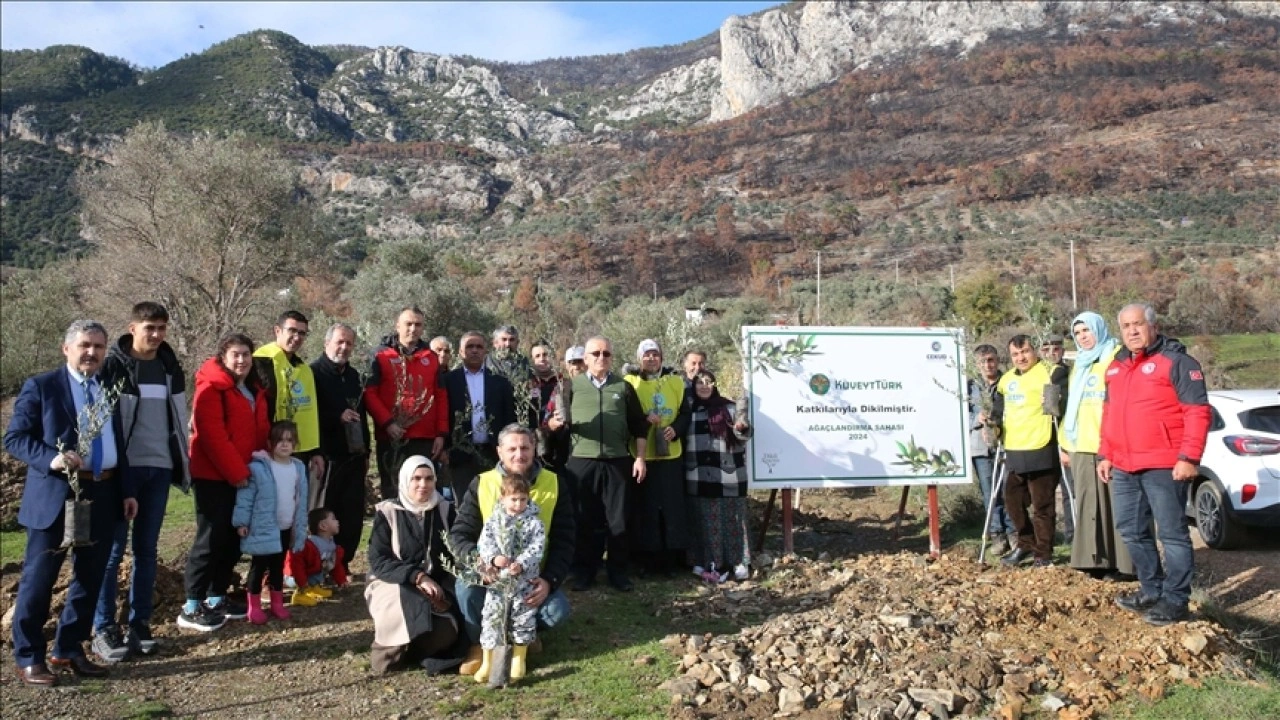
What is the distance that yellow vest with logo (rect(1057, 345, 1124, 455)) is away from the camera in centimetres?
611

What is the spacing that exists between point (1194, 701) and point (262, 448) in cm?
526

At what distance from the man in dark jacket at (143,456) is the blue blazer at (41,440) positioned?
0.98 ft


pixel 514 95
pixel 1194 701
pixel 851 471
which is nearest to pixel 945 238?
pixel 851 471

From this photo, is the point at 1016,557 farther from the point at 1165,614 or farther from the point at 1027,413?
the point at 1165,614

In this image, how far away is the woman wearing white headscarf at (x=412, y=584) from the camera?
473cm

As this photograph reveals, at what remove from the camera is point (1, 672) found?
4.91 m

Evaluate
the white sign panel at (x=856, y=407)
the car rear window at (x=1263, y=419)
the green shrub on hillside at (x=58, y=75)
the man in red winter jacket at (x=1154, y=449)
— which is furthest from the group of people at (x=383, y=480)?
the green shrub on hillside at (x=58, y=75)

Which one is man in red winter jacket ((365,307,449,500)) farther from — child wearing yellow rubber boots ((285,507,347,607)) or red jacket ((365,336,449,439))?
child wearing yellow rubber boots ((285,507,347,607))

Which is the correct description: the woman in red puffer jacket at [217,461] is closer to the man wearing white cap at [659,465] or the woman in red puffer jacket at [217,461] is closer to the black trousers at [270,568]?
the black trousers at [270,568]

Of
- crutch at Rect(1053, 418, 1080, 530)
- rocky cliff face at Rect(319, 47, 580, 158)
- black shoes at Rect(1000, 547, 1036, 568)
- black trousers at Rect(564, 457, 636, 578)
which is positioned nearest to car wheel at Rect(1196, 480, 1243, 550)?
crutch at Rect(1053, 418, 1080, 530)

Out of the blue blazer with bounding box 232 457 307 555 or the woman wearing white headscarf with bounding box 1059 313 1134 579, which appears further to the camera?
the woman wearing white headscarf with bounding box 1059 313 1134 579

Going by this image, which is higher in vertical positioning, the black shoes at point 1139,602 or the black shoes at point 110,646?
the black shoes at point 110,646

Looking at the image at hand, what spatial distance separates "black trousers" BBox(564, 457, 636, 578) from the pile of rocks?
109 cm

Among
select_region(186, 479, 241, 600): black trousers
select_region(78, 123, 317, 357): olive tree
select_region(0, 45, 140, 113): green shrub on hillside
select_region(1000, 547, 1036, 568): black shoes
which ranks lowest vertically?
select_region(1000, 547, 1036, 568): black shoes
